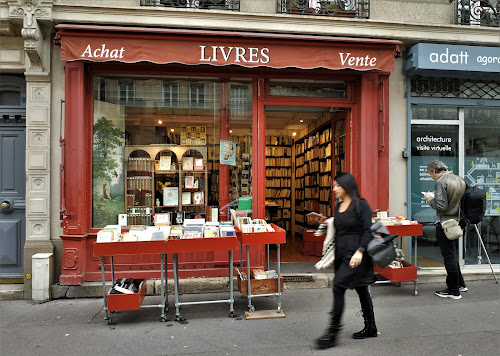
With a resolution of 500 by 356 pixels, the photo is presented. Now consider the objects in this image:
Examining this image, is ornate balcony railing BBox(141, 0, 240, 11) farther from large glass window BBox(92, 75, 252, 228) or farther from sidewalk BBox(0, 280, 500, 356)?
sidewalk BBox(0, 280, 500, 356)

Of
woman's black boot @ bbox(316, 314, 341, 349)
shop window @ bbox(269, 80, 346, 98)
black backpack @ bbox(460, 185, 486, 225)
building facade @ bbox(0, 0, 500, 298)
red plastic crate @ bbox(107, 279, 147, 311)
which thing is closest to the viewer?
woman's black boot @ bbox(316, 314, 341, 349)

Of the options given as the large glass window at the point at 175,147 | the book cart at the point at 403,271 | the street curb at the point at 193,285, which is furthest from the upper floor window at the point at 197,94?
the book cart at the point at 403,271

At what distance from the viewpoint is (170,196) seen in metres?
7.05

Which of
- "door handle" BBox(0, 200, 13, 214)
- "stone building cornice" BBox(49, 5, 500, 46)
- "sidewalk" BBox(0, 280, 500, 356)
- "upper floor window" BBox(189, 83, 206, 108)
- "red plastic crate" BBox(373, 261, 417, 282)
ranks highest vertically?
"stone building cornice" BBox(49, 5, 500, 46)

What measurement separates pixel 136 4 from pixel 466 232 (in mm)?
7319

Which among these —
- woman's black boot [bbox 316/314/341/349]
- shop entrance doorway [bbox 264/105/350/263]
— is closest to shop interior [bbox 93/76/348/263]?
shop entrance doorway [bbox 264/105/350/263]

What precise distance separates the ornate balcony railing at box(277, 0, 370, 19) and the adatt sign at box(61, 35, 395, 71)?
805 millimetres

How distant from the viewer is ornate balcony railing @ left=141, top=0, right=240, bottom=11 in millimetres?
6605

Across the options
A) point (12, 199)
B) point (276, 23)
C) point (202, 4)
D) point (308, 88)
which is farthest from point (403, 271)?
point (12, 199)

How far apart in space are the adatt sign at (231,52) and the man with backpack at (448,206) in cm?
205

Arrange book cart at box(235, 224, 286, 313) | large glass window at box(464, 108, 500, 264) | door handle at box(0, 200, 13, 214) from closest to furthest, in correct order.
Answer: book cart at box(235, 224, 286, 313)
door handle at box(0, 200, 13, 214)
large glass window at box(464, 108, 500, 264)

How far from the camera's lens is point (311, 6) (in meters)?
6.86

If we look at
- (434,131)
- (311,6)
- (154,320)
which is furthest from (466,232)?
(154,320)

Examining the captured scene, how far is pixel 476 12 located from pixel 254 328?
22.9 feet
